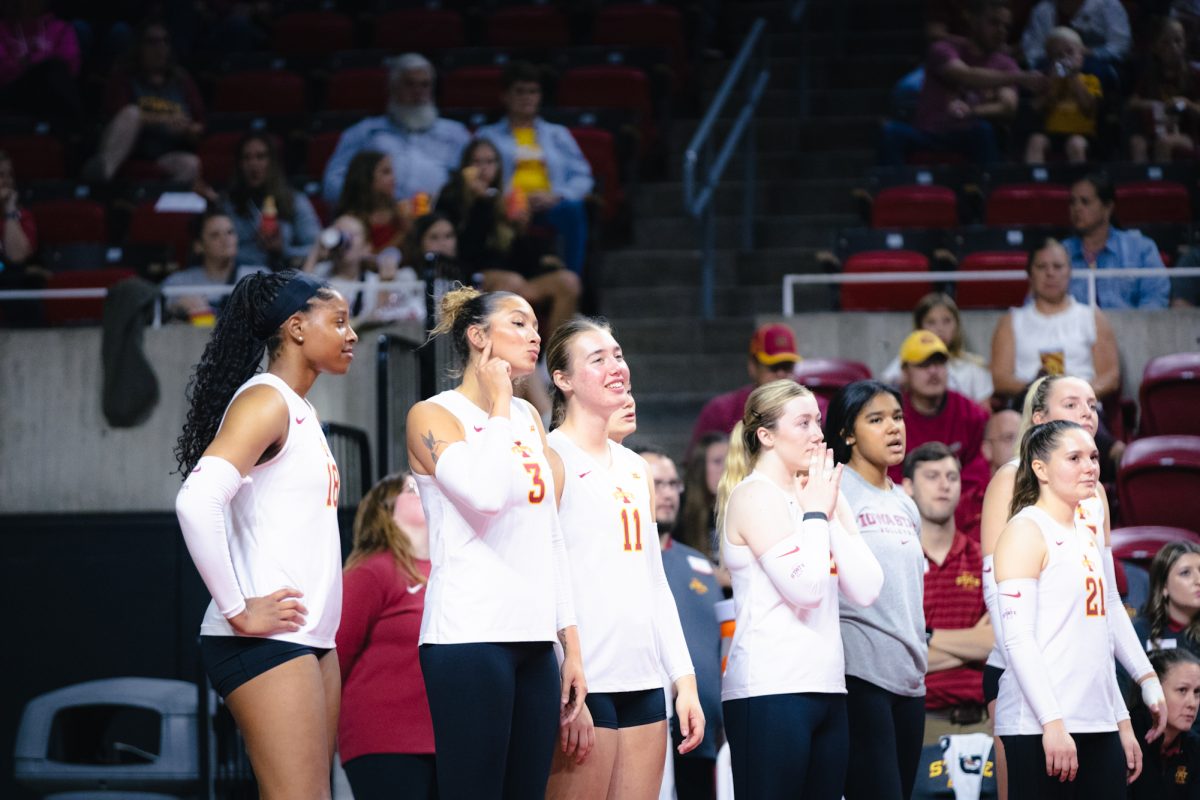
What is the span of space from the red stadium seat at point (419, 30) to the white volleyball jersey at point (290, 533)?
8444 mm

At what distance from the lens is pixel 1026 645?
14.1 ft

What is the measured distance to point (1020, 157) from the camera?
31.7ft

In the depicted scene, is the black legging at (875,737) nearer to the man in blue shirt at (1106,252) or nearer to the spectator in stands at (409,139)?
the man in blue shirt at (1106,252)

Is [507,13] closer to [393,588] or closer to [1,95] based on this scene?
[1,95]

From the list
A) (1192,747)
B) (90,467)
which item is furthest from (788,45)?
(1192,747)

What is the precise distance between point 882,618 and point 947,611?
1.44 m

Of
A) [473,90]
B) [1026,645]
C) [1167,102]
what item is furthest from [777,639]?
[473,90]

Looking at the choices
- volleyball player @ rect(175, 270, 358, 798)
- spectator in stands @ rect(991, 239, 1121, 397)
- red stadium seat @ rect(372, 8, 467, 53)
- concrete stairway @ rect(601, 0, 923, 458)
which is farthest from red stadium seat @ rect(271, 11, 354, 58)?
volleyball player @ rect(175, 270, 358, 798)

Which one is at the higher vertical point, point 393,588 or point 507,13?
point 507,13

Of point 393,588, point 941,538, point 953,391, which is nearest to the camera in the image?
point 393,588

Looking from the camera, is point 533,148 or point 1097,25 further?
point 1097,25

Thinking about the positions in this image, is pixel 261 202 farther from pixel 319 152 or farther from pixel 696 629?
pixel 696 629

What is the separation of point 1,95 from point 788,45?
5423 millimetres

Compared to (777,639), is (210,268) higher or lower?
higher
